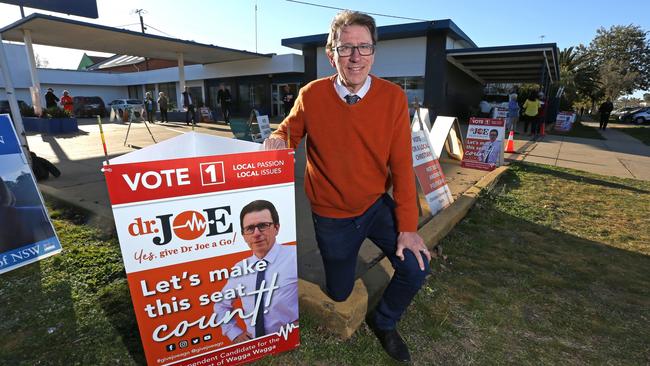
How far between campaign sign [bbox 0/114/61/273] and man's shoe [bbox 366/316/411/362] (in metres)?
3.01

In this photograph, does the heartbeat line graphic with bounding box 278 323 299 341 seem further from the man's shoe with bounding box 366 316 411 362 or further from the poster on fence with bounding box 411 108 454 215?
the poster on fence with bounding box 411 108 454 215

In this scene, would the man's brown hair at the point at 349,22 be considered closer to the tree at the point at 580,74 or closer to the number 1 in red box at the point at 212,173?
the number 1 in red box at the point at 212,173

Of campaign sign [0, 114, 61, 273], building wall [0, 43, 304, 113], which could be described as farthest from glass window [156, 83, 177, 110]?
campaign sign [0, 114, 61, 273]

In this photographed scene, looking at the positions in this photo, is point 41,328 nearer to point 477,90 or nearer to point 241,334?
point 241,334

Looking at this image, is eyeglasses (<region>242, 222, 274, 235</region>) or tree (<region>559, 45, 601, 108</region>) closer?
eyeglasses (<region>242, 222, 274, 235</region>)

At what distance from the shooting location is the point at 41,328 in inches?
89.3

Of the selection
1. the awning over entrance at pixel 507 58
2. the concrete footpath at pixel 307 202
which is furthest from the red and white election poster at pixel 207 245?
the awning over entrance at pixel 507 58

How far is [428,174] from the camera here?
427 cm

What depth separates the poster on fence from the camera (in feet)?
13.5

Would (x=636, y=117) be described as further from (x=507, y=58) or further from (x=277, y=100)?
(x=277, y=100)

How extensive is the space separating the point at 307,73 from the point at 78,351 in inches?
808

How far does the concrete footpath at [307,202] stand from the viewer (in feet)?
7.77

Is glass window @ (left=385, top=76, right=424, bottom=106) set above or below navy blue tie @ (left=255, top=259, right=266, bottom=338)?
above

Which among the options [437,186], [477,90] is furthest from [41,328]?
[477,90]
